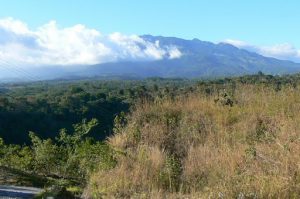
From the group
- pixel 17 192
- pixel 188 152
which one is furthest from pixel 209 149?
pixel 17 192

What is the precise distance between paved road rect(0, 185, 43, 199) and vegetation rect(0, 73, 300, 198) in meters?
0.21

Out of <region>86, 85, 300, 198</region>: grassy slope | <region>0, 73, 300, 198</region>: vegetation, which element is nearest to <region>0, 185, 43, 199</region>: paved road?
<region>0, 73, 300, 198</region>: vegetation

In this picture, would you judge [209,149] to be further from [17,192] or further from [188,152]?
[17,192]

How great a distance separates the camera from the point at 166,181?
601cm

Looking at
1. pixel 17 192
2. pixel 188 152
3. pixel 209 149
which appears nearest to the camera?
pixel 17 192

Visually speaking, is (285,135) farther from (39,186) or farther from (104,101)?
(104,101)

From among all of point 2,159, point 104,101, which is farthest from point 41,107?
point 2,159

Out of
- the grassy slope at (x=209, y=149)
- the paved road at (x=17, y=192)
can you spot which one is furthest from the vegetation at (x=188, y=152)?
the paved road at (x=17, y=192)

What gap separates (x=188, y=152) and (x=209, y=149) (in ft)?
1.46

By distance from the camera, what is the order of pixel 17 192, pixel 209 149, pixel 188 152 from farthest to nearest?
pixel 188 152 → pixel 209 149 → pixel 17 192

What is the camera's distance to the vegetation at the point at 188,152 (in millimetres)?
5242

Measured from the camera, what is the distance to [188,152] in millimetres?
7336

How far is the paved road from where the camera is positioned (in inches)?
199

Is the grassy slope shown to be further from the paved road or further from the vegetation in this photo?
the paved road
